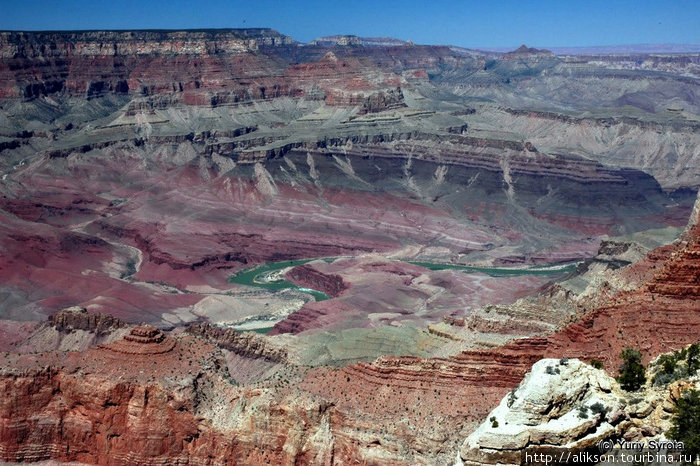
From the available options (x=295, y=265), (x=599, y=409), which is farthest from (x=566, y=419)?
(x=295, y=265)

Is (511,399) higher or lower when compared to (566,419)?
higher

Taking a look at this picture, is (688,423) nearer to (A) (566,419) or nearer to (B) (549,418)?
(A) (566,419)

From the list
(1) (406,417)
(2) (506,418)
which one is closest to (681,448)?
(2) (506,418)

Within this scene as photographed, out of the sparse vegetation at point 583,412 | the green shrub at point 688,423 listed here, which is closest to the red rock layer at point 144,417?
the sparse vegetation at point 583,412

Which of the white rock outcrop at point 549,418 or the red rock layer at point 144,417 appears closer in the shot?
the white rock outcrop at point 549,418

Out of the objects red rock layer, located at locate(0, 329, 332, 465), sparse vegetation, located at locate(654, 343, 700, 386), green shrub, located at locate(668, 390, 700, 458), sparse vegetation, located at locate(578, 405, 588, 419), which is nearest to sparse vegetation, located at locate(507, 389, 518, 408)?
sparse vegetation, located at locate(578, 405, 588, 419)

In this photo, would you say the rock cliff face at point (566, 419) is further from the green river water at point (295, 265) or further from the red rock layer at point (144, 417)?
the green river water at point (295, 265)
